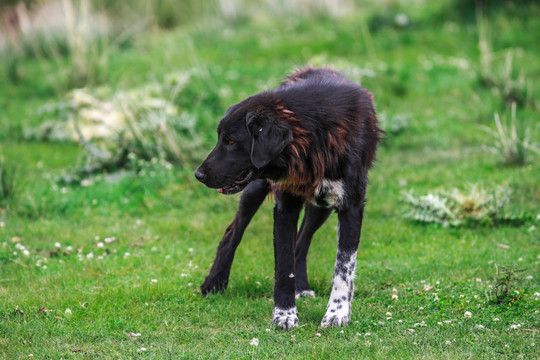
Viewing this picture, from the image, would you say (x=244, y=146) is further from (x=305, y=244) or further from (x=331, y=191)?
(x=305, y=244)

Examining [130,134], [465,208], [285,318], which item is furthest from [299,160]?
[130,134]

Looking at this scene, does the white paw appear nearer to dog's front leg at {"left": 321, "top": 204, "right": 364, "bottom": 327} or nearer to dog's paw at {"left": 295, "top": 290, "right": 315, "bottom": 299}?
dog's front leg at {"left": 321, "top": 204, "right": 364, "bottom": 327}

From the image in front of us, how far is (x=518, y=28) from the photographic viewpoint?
14.1 metres

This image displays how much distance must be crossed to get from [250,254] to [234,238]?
3.32 ft

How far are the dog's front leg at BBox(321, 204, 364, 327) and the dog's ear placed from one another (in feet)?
2.58

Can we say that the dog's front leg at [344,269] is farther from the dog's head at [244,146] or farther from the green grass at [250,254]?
the dog's head at [244,146]

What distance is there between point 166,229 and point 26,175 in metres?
2.84

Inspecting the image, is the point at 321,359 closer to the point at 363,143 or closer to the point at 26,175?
the point at 363,143

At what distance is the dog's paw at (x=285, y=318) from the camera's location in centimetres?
481

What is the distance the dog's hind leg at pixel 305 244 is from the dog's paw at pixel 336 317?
0.73 m

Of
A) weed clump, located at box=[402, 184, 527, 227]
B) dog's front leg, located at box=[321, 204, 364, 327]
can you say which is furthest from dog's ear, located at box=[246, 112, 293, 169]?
weed clump, located at box=[402, 184, 527, 227]

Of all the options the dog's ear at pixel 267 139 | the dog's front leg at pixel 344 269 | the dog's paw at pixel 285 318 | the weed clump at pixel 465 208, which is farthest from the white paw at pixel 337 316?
the weed clump at pixel 465 208

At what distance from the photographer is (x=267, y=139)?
452 centimetres

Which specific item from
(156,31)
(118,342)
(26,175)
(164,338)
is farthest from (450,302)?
(156,31)
